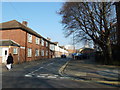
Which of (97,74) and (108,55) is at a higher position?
(108,55)

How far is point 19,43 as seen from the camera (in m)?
21.8

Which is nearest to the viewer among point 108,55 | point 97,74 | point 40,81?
point 40,81

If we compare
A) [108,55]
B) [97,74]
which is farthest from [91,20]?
[97,74]

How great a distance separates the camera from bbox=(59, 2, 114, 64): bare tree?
58.2ft

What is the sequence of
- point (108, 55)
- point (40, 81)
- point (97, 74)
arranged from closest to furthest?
point (40, 81), point (97, 74), point (108, 55)

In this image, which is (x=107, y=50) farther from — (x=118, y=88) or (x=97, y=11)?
(x=118, y=88)

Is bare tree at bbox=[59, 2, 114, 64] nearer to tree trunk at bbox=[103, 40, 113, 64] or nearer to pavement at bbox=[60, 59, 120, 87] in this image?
tree trunk at bbox=[103, 40, 113, 64]

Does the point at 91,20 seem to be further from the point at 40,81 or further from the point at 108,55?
the point at 40,81

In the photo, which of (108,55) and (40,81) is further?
(108,55)

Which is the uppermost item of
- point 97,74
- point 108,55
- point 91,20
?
point 91,20

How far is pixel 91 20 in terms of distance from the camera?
19.0 m

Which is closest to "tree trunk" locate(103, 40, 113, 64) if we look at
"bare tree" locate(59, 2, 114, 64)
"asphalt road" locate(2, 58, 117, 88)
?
"bare tree" locate(59, 2, 114, 64)

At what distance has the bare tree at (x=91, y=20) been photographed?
1775 centimetres

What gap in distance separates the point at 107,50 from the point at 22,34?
14.6 meters
